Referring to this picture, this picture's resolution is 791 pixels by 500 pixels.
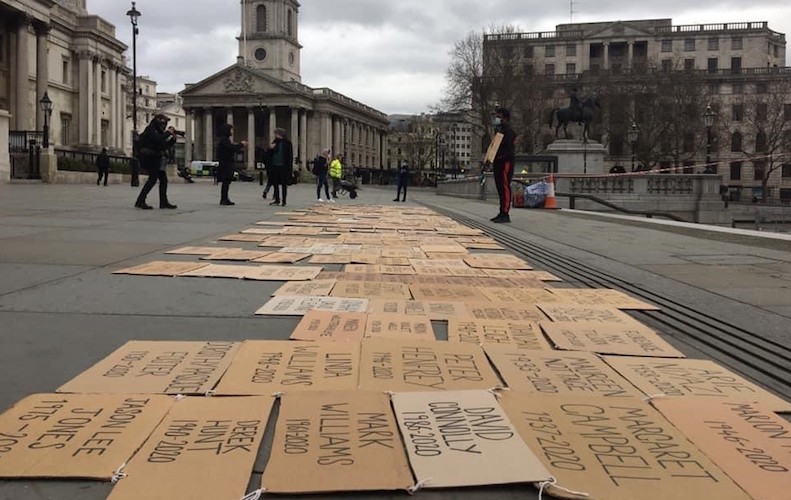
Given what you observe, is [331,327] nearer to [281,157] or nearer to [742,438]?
[742,438]

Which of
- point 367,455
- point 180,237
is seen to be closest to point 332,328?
point 367,455

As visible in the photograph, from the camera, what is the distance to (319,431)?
2475 mm

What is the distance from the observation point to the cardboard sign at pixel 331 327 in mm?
3922

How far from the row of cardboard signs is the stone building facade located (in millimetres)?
95805

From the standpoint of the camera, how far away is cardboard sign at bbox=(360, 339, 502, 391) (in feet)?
10.1

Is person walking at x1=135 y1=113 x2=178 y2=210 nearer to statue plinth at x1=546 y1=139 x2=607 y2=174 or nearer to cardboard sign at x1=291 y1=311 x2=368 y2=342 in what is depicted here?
cardboard sign at x1=291 y1=311 x2=368 y2=342

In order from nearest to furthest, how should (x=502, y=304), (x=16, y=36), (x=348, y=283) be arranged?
1. (x=502, y=304)
2. (x=348, y=283)
3. (x=16, y=36)

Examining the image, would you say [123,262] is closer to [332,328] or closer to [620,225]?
[332,328]

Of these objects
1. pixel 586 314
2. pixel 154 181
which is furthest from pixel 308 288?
pixel 154 181

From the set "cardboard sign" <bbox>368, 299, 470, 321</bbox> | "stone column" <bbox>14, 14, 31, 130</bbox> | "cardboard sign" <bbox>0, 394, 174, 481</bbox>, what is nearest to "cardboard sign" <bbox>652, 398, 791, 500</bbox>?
"cardboard sign" <bbox>368, 299, 470, 321</bbox>

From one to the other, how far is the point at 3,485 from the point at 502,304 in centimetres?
367

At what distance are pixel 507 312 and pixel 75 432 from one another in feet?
10.2

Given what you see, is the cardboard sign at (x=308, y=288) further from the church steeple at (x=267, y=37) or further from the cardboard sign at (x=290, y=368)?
the church steeple at (x=267, y=37)

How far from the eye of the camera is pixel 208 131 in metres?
106
